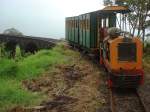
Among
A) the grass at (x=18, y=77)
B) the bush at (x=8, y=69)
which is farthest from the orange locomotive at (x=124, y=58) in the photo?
the bush at (x=8, y=69)

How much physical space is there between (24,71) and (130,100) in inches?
223

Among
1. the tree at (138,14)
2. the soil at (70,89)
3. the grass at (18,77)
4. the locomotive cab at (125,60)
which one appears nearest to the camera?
the soil at (70,89)

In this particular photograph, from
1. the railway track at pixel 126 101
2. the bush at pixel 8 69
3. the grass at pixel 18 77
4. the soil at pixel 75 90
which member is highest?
the bush at pixel 8 69

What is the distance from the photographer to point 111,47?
14852 millimetres

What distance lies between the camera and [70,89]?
14.6 meters

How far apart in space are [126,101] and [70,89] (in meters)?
2.17

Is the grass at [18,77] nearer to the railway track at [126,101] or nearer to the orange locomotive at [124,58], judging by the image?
the railway track at [126,101]

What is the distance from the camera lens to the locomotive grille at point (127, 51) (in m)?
14.9

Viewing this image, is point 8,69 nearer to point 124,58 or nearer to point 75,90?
point 75,90

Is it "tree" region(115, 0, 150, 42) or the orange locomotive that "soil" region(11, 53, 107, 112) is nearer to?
the orange locomotive

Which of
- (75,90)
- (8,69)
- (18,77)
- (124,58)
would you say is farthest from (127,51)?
(8,69)

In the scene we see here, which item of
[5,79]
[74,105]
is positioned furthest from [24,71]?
[74,105]

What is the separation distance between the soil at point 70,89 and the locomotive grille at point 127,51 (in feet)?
4.43

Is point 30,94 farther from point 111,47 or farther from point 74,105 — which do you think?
point 111,47
